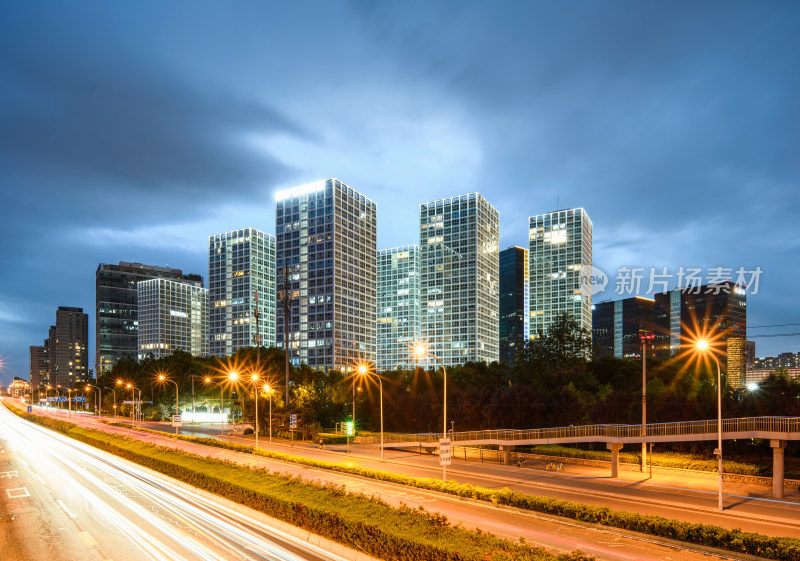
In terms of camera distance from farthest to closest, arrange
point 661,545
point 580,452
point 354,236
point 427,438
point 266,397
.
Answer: point 354,236 < point 266,397 < point 427,438 < point 580,452 < point 661,545

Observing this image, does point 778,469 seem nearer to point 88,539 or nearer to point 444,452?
point 444,452

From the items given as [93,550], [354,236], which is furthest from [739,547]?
[354,236]

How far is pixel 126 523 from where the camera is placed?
22219mm

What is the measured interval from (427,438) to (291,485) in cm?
3348

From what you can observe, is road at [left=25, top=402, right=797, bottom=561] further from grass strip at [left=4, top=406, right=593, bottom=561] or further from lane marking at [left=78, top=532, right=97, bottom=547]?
lane marking at [left=78, top=532, right=97, bottom=547]

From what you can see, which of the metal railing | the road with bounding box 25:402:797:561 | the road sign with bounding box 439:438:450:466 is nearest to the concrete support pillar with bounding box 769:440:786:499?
the metal railing

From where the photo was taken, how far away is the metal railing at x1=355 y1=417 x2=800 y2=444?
32.0 meters

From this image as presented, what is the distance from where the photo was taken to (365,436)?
69000 millimetres

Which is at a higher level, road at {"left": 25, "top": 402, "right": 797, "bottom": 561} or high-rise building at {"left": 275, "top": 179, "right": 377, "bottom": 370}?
high-rise building at {"left": 275, "top": 179, "right": 377, "bottom": 370}

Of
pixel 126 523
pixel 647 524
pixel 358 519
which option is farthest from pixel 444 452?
pixel 126 523

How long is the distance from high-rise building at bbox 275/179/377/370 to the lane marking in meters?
155

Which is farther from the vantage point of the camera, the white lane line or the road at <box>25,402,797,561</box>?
the white lane line

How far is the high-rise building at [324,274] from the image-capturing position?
17900 centimetres

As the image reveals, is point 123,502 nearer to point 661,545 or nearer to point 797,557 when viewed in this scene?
point 661,545
